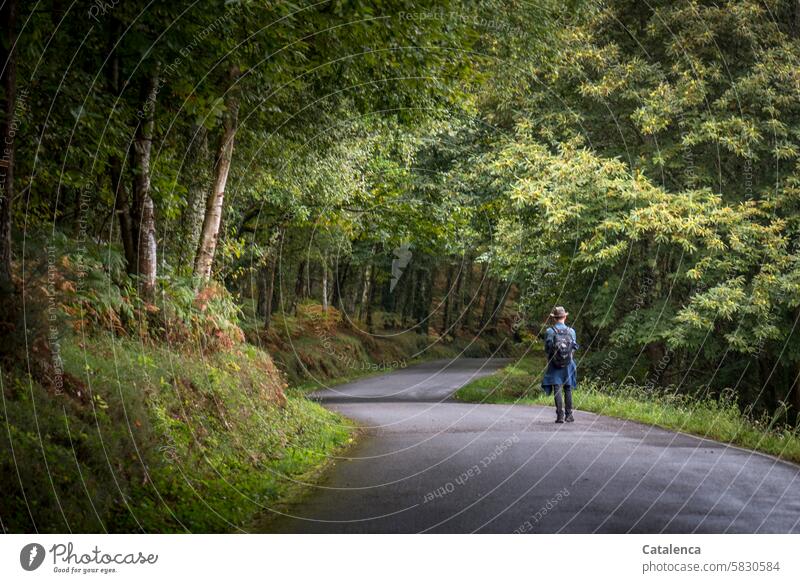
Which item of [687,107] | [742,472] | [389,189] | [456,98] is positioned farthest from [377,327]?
[742,472]

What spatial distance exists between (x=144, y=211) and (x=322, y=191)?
8972 mm

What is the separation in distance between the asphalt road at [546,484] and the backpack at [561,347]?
3.36 feet

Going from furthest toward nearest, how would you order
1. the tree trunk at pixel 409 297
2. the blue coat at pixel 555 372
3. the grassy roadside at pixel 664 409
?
the tree trunk at pixel 409 297
the blue coat at pixel 555 372
the grassy roadside at pixel 664 409

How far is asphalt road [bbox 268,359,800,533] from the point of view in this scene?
6.53m

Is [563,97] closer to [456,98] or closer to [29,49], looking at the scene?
[456,98]

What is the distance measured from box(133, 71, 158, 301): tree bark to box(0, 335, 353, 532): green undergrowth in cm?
92

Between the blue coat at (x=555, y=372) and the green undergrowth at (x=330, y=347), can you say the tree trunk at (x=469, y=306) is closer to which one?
the green undergrowth at (x=330, y=347)

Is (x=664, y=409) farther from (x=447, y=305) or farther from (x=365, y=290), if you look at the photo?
(x=447, y=305)

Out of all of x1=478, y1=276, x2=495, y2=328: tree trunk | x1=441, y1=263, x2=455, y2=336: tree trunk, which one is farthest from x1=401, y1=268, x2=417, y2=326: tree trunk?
x1=478, y1=276, x2=495, y2=328: tree trunk

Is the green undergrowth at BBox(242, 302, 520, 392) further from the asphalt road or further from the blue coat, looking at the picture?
the asphalt road

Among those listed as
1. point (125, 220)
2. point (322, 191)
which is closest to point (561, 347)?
point (125, 220)

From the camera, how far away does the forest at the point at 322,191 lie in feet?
24.5

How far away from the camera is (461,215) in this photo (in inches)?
902
